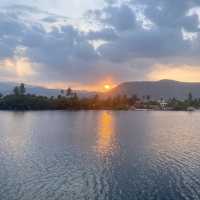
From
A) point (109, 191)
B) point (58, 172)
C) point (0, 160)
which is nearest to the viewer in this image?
point (109, 191)

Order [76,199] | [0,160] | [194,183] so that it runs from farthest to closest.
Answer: [0,160], [194,183], [76,199]

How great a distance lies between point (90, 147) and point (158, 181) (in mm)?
35410

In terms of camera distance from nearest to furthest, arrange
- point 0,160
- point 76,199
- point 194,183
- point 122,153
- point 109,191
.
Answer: point 76,199
point 109,191
point 194,183
point 0,160
point 122,153

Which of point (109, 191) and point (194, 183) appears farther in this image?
point (194, 183)

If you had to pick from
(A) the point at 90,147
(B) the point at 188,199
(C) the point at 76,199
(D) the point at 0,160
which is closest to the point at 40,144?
(A) the point at 90,147

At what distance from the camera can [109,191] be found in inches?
1766

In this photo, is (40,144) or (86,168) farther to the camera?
(40,144)

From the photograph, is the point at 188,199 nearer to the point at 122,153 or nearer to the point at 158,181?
the point at 158,181

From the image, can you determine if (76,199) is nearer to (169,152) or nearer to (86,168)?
(86,168)

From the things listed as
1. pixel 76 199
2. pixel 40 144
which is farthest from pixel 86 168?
pixel 40 144

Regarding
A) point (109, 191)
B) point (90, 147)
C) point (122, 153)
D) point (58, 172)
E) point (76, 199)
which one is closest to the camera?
point (76, 199)

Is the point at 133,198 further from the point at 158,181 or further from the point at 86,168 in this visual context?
the point at 86,168

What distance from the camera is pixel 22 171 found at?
180ft

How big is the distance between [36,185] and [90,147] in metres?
36.8
